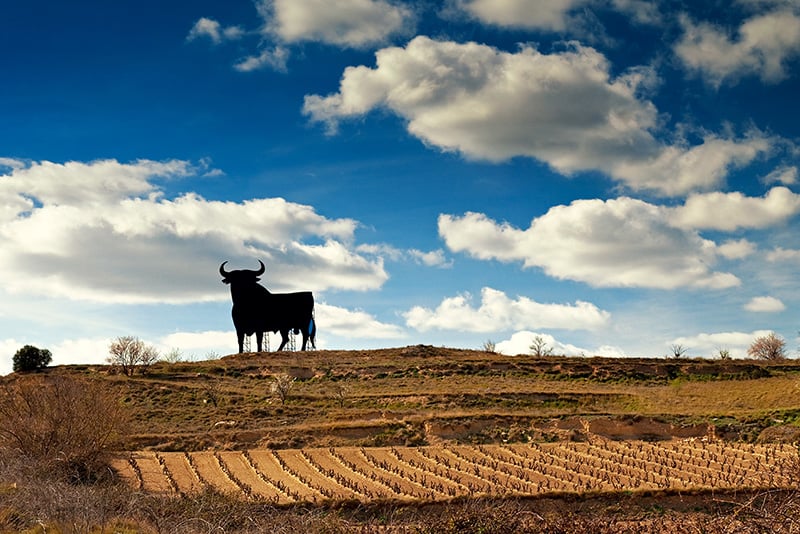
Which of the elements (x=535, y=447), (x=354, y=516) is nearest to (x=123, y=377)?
(x=535, y=447)

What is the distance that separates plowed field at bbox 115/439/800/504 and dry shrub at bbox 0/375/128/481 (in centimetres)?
143

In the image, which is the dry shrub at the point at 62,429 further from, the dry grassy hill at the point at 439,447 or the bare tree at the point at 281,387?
the bare tree at the point at 281,387

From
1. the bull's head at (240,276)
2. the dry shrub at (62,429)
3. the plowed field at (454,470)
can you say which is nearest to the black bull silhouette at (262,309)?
the bull's head at (240,276)

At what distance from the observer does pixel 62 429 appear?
25844 millimetres

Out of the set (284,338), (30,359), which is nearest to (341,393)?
(284,338)

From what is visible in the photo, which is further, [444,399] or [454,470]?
[444,399]

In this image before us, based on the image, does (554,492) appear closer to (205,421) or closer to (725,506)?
(725,506)

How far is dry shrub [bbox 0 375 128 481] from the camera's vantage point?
991 inches

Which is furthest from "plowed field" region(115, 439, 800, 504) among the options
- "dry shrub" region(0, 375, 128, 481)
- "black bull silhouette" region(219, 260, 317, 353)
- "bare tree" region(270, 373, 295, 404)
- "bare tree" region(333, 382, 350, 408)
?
"black bull silhouette" region(219, 260, 317, 353)

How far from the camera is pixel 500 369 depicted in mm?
52500

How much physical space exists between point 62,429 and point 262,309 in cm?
2969

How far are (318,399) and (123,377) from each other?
544 inches

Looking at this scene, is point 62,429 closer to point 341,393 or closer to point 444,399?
point 341,393

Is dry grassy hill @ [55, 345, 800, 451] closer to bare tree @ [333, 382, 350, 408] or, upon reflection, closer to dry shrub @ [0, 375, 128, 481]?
bare tree @ [333, 382, 350, 408]
